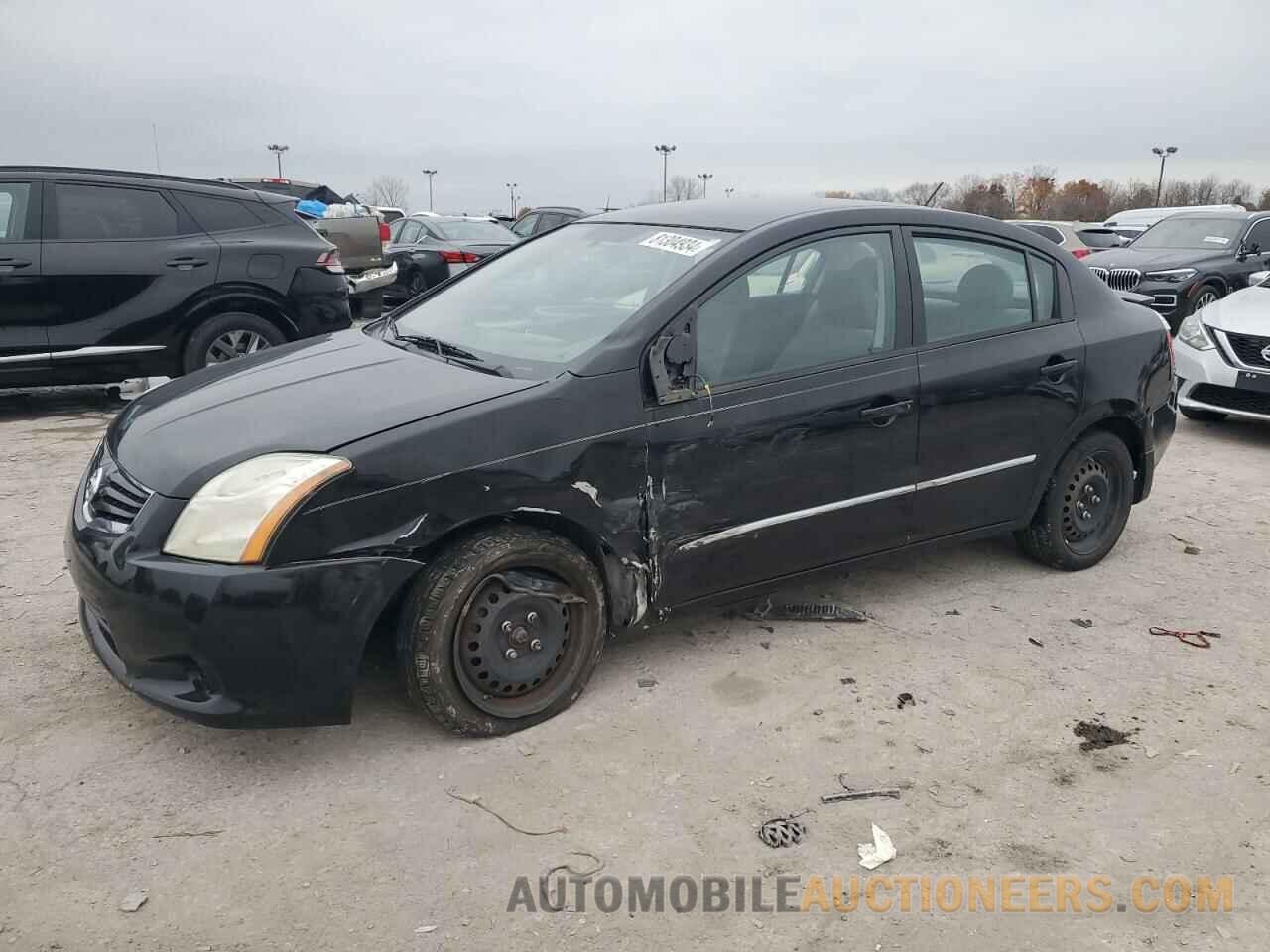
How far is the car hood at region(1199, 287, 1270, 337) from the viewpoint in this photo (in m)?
7.32

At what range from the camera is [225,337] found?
293 inches

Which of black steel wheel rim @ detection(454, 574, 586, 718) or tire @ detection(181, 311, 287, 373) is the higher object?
tire @ detection(181, 311, 287, 373)

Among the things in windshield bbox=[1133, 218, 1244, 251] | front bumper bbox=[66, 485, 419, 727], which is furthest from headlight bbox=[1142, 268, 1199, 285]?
front bumper bbox=[66, 485, 419, 727]

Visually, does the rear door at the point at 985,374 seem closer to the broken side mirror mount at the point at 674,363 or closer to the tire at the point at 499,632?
the broken side mirror mount at the point at 674,363

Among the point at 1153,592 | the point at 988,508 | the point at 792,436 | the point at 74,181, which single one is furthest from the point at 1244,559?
the point at 74,181

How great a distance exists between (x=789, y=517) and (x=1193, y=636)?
1.81 metres

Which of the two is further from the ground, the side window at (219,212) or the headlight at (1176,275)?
the side window at (219,212)

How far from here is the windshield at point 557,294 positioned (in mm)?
3486

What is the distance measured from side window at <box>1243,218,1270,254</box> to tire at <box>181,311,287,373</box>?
11.4 m

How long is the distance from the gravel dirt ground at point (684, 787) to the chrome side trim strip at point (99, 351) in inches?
128

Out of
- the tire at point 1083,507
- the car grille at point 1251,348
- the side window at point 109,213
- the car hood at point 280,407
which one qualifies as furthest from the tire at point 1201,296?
the car hood at point 280,407

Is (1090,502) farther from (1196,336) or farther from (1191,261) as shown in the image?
(1191,261)

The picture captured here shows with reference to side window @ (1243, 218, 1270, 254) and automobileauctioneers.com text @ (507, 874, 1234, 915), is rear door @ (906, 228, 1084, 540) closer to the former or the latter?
automobileauctioneers.com text @ (507, 874, 1234, 915)

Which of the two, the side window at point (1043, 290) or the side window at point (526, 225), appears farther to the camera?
the side window at point (526, 225)
